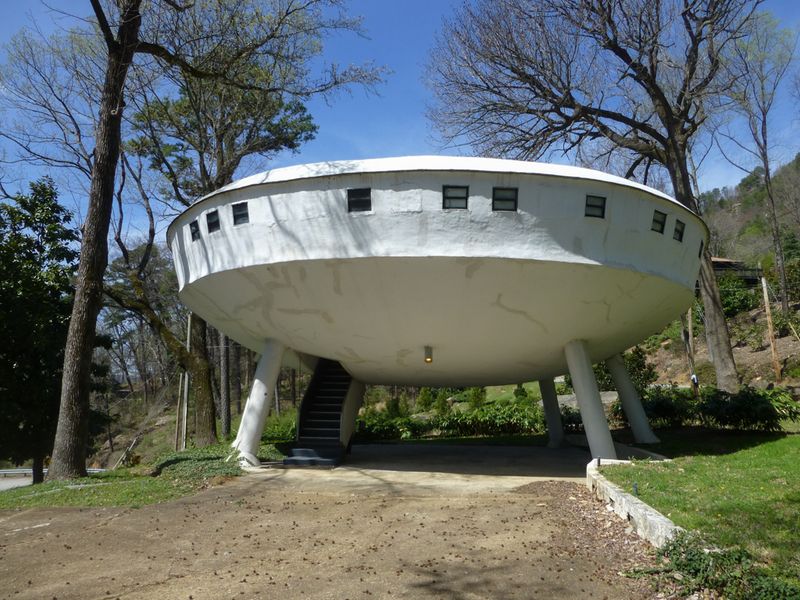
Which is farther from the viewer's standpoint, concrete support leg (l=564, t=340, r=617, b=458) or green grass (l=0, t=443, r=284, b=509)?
concrete support leg (l=564, t=340, r=617, b=458)

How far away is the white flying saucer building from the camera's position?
956cm

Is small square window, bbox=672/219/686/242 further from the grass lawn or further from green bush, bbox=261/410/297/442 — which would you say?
green bush, bbox=261/410/297/442

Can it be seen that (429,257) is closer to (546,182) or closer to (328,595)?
(546,182)

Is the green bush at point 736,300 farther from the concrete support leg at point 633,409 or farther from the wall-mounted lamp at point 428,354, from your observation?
the wall-mounted lamp at point 428,354

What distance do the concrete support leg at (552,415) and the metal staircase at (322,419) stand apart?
6415mm

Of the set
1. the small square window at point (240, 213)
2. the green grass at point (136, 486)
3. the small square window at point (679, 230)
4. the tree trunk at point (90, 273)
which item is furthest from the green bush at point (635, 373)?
the tree trunk at point (90, 273)

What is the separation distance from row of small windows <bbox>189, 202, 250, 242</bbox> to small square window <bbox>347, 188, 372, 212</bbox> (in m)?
2.19

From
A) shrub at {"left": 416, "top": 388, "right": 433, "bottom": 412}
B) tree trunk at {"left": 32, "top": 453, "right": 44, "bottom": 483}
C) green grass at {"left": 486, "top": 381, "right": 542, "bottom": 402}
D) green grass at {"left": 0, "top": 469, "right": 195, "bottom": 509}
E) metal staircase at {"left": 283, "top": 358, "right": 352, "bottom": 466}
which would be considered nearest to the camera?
green grass at {"left": 0, "top": 469, "right": 195, "bottom": 509}

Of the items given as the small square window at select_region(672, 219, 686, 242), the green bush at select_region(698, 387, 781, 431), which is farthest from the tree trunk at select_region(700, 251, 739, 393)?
the small square window at select_region(672, 219, 686, 242)

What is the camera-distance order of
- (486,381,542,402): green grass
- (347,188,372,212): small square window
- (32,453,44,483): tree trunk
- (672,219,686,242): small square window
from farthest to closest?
1. (486,381,542,402): green grass
2. (32,453,44,483): tree trunk
3. (672,219,686,242): small square window
4. (347,188,372,212): small square window

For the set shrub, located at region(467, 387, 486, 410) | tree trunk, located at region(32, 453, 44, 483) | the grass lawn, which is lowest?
tree trunk, located at region(32, 453, 44, 483)

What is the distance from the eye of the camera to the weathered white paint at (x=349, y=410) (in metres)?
14.6

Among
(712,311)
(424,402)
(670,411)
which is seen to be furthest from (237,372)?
(712,311)

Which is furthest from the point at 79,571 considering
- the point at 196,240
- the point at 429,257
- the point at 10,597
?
the point at 196,240
